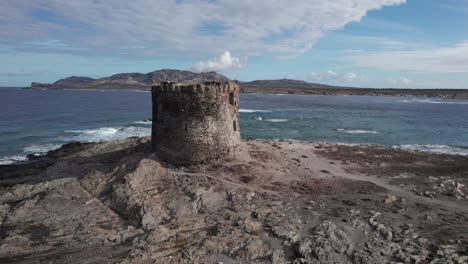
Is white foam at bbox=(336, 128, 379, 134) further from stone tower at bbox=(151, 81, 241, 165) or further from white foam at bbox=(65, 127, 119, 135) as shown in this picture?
white foam at bbox=(65, 127, 119, 135)

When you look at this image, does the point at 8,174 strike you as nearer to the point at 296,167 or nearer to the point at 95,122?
the point at 296,167

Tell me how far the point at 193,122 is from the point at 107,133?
89.0ft

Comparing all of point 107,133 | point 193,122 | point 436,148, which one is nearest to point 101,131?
point 107,133

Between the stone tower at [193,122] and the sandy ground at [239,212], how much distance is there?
924mm

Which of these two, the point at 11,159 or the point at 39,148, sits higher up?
the point at 39,148

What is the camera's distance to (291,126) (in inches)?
1960

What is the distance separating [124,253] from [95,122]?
45.0 m

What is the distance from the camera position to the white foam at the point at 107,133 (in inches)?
1492

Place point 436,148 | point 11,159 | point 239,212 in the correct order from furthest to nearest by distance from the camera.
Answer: point 436,148 < point 11,159 < point 239,212

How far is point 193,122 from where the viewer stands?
58.7 ft

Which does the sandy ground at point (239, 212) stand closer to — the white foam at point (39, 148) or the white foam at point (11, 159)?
the white foam at point (11, 159)

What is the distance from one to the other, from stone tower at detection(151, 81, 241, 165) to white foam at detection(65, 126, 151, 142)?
21163mm

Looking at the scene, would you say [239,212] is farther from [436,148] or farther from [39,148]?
[436,148]

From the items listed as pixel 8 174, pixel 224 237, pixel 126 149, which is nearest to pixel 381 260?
pixel 224 237
